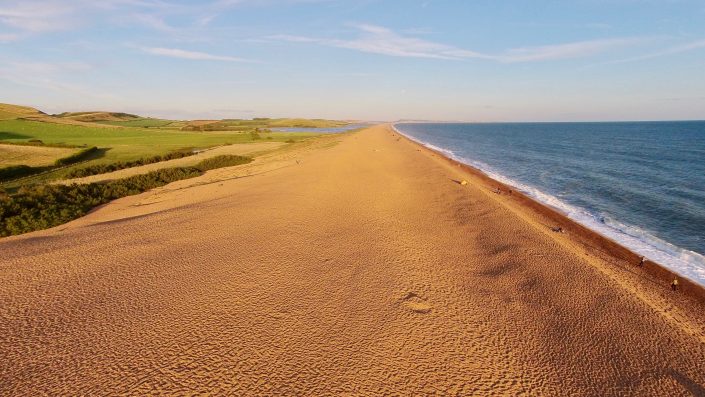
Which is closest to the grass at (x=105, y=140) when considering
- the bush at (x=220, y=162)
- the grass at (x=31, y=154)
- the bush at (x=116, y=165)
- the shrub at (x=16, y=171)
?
the bush at (x=116, y=165)

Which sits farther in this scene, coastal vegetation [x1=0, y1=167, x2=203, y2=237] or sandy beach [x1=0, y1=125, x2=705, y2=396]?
coastal vegetation [x1=0, y1=167, x2=203, y2=237]

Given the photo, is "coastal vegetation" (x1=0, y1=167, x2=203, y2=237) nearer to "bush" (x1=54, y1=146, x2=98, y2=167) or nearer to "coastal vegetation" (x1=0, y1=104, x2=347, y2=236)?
"coastal vegetation" (x1=0, y1=104, x2=347, y2=236)

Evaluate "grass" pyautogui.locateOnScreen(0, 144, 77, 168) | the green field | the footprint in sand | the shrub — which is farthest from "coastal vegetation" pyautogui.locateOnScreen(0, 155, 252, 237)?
"grass" pyautogui.locateOnScreen(0, 144, 77, 168)

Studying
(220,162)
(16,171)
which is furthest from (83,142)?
(220,162)

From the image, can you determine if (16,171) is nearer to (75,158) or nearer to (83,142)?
(75,158)

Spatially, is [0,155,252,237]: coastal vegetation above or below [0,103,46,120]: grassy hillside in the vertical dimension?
below

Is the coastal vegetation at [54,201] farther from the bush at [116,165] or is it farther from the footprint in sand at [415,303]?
the footprint in sand at [415,303]

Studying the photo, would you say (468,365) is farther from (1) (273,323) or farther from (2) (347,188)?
(2) (347,188)
